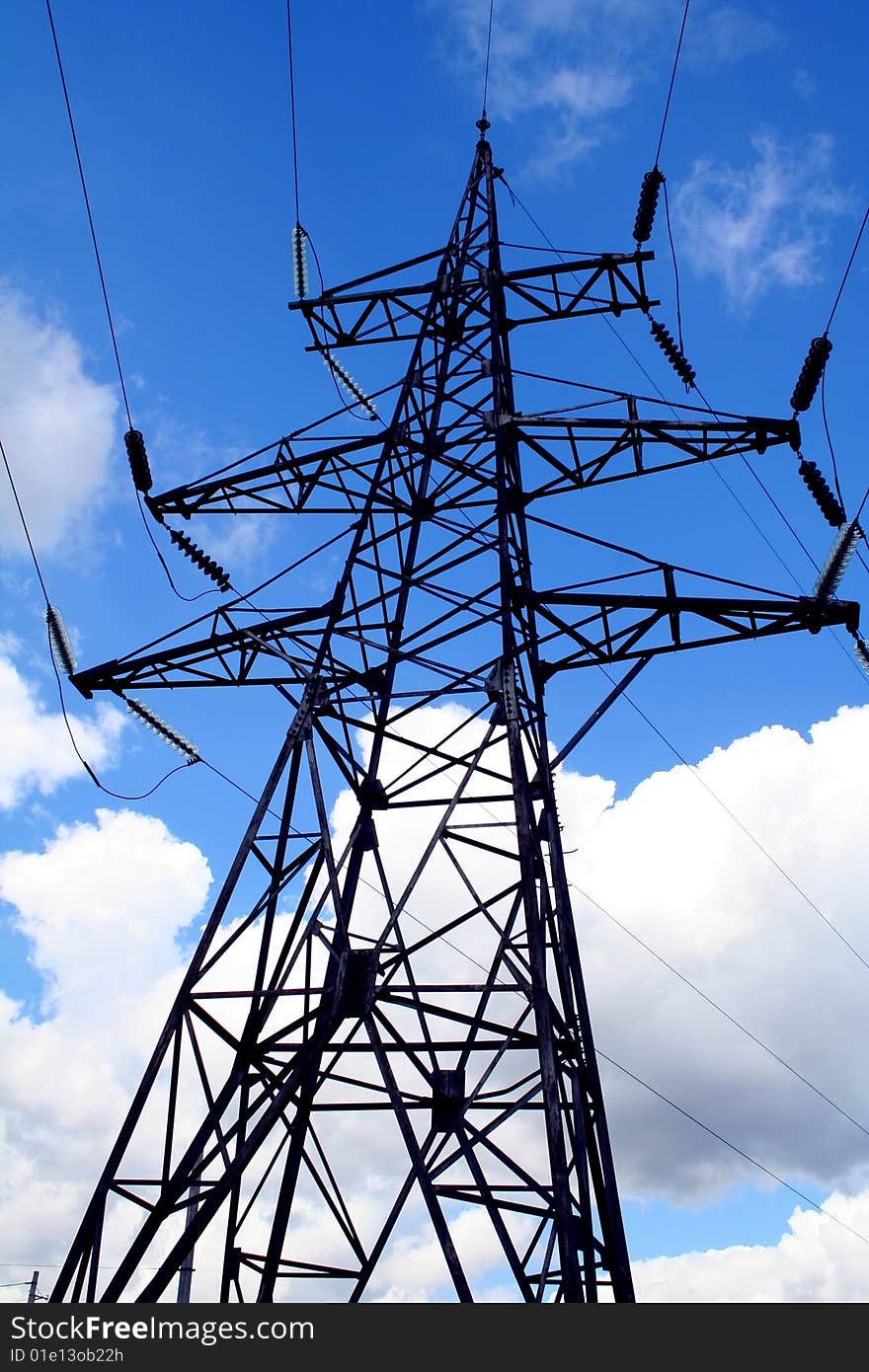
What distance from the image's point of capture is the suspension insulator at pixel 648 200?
51.0 feet

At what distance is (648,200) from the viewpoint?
1556cm

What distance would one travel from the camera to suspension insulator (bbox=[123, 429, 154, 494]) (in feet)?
46.2

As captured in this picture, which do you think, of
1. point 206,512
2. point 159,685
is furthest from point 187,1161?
point 206,512

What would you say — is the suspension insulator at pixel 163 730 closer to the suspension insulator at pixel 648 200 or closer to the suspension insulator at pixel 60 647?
the suspension insulator at pixel 60 647

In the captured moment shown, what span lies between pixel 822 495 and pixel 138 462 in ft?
28.3

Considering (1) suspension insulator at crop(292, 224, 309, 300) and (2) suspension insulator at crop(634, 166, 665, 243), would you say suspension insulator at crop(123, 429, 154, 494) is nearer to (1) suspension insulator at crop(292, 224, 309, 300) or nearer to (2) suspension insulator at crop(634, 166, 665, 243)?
(1) suspension insulator at crop(292, 224, 309, 300)

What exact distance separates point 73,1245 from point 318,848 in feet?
13.8

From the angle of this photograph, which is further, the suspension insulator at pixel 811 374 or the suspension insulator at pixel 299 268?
the suspension insulator at pixel 299 268

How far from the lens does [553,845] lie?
11414 millimetres

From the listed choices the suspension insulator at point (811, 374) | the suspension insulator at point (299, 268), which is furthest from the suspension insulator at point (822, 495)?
the suspension insulator at point (299, 268)

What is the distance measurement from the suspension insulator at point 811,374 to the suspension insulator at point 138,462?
822 cm

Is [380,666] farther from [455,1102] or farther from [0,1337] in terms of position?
[0,1337]

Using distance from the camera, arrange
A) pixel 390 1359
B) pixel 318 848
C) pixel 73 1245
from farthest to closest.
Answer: pixel 318 848, pixel 73 1245, pixel 390 1359

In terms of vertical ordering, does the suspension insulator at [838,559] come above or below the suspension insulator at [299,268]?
below
